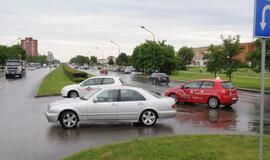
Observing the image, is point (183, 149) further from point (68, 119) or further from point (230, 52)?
point (230, 52)

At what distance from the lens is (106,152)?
27.6ft

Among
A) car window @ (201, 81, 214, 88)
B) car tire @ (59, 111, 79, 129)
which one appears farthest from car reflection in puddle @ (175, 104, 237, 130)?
car tire @ (59, 111, 79, 129)

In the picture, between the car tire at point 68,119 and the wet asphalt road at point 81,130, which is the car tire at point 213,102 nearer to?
the wet asphalt road at point 81,130

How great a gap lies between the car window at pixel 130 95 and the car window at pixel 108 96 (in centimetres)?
23

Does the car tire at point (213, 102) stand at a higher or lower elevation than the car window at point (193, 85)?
lower

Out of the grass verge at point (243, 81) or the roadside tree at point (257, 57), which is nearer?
the roadside tree at point (257, 57)

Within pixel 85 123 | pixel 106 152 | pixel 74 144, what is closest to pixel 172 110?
pixel 85 123

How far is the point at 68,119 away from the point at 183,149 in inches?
201

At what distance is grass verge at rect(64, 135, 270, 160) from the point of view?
25.9 ft

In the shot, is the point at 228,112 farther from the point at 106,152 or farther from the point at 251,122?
the point at 106,152

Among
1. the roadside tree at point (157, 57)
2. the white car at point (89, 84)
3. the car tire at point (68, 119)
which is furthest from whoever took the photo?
the roadside tree at point (157, 57)

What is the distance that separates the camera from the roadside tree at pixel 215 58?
4119 centimetres

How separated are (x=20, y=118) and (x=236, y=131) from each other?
7.82 m

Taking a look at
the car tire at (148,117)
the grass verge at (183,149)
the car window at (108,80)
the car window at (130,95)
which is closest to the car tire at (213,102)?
the car window at (108,80)
